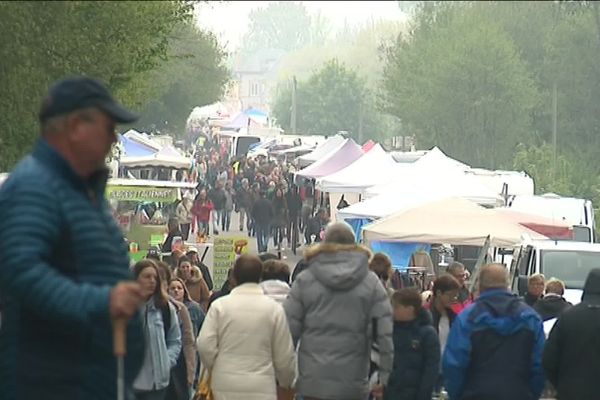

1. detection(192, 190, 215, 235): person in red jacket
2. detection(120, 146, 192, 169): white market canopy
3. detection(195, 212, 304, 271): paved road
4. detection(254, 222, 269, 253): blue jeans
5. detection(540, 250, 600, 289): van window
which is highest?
detection(120, 146, 192, 169): white market canopy

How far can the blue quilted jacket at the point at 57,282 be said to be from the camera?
180 inches

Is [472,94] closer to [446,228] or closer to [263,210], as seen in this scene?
[263,210]

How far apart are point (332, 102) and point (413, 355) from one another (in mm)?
104497

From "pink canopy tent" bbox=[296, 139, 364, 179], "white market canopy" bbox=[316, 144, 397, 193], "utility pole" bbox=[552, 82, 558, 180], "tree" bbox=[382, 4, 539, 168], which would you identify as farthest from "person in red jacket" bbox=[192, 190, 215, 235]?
"tree" bbox=[382, 4, 539, 168]

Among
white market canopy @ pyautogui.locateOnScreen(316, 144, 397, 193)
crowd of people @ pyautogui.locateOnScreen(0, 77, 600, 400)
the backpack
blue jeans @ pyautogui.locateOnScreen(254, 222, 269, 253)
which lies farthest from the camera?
blue jeans @ pyautogui.locateOnScreen(254, 222, 269, 253)

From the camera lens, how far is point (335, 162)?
44.7m

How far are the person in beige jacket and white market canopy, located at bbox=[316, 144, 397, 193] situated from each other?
24.8m

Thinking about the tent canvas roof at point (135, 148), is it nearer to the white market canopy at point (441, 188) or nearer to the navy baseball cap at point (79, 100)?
the white market canopy at point (441, 188)

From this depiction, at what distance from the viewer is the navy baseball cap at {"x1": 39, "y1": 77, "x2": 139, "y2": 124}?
4.71m

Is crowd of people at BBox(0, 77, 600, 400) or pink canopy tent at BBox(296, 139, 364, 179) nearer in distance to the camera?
crowd of people at BBox(0, 77, 600, 400)

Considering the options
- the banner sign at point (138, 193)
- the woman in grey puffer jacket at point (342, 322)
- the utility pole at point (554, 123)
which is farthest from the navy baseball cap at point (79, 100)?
the utility pole at point (554, 123)

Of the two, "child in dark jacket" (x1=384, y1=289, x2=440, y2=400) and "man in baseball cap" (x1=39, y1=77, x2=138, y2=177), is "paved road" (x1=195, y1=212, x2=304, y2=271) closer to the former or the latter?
"child in dark jacket" (x1=384, y1=289, x2=440, y2=400)

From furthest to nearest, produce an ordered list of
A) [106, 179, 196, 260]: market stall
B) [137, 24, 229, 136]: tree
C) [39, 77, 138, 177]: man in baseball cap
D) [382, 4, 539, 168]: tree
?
[382, 4, 539, 168]: tree, [137, 24, 229, 136]: tree, [106, 179, 196, 260]: market stall, [39, 77, 138, 177]: man in baseball cap

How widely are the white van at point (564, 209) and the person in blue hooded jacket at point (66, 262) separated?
24593 millimetres
